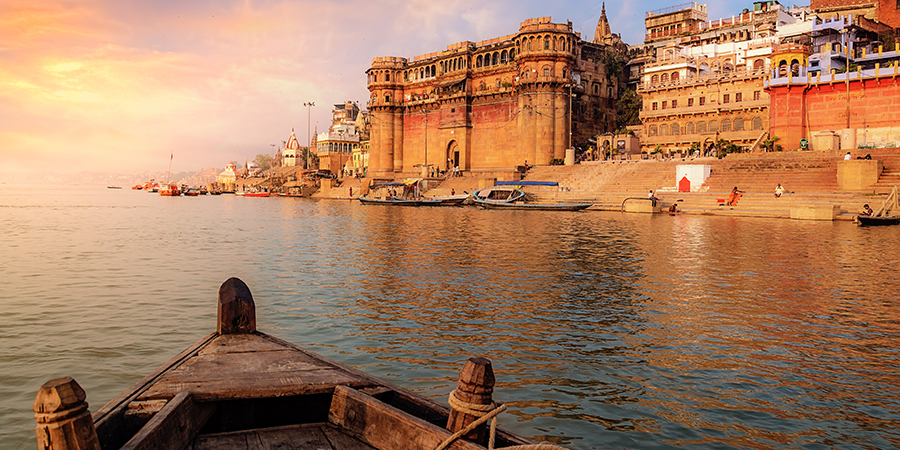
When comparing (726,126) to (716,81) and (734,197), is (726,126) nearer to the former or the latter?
(716,81)

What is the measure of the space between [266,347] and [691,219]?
3175 cm

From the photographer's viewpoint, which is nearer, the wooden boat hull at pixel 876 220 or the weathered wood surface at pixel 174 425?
the weathered wood surface at pixel 174 425

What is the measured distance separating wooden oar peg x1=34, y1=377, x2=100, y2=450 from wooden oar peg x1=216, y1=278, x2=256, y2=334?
3305 mm

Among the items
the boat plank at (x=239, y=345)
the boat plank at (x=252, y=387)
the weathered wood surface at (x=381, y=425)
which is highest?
the boat plank at (x=239, y=345)

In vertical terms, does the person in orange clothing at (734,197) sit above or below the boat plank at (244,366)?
above

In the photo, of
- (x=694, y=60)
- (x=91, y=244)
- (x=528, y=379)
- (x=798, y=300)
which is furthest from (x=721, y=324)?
(x=694, y=60)

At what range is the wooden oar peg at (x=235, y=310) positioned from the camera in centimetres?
682

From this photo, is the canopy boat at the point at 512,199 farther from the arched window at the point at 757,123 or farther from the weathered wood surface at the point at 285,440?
the weathered wood surface at the point at 285,440

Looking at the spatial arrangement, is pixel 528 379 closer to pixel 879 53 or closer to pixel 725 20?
pixel 879 53

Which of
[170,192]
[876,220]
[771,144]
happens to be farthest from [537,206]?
[170,192]

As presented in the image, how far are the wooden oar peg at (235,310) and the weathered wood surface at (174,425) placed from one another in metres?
1.97

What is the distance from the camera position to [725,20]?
63.4m

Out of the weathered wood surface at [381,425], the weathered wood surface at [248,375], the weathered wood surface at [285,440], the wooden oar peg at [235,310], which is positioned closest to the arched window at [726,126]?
the wooden oar peg at [235,310]

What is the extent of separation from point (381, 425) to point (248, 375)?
57.6 inches
